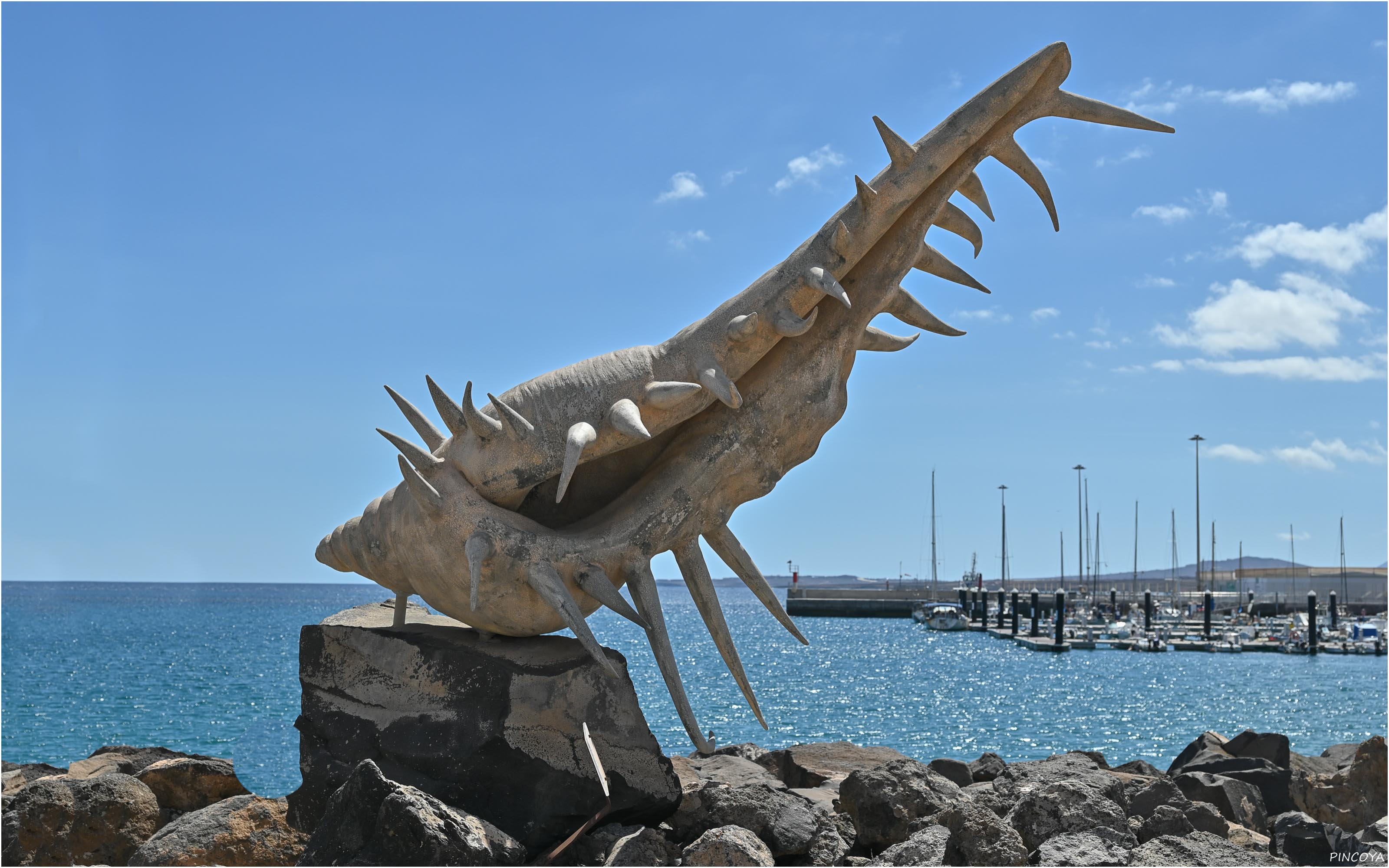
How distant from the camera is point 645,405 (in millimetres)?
7582

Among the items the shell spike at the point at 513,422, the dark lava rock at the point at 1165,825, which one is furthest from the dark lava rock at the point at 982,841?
the shell spike at the point at 513,422

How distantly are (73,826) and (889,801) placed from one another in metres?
5.64

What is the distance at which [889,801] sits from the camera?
7.97 metres

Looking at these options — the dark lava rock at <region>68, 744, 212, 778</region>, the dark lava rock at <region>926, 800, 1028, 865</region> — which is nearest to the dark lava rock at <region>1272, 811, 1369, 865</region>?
the dark lava rock at <region>926, 800, 1028, 865</region>

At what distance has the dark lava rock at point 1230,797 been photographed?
32.6 feet

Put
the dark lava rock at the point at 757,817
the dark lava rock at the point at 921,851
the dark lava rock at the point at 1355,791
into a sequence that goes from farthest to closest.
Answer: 1. the dark lava rock at the point at 1355,791
2. the dark lava rock at the point at 757,817
3. the dark lava rock at the point at 921,851

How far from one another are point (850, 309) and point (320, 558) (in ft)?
14.9

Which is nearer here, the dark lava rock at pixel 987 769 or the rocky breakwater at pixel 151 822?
the rocky breakwater at pixel 151 822

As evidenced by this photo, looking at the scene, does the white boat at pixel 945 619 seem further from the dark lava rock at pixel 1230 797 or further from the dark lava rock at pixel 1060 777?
the dark lava rock at pixel 1060 777

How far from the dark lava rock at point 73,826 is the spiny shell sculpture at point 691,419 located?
8.95ft

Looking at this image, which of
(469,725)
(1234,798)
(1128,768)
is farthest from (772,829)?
(1128,768)

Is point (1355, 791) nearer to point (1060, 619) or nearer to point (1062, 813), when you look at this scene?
point (1062, 813)

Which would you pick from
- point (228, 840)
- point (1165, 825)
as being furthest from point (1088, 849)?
point (228, 840)

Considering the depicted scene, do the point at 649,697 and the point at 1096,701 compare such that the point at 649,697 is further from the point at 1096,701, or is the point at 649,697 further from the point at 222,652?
the point at 222,652
